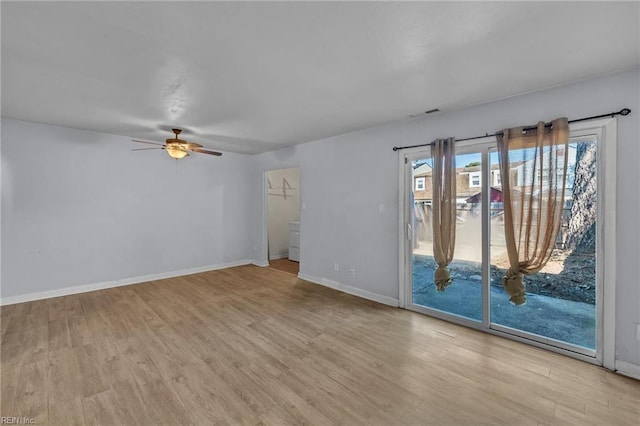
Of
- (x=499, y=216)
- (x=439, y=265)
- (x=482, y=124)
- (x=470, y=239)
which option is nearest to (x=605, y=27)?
(x=482, y=124)

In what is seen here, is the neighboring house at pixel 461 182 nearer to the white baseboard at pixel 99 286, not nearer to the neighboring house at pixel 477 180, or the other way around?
the neighboring house at pixel 477 180

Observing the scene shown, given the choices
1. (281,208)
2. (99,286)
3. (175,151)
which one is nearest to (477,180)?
(175,151)

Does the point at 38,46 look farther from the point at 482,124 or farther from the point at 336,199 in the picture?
the point at 482,124

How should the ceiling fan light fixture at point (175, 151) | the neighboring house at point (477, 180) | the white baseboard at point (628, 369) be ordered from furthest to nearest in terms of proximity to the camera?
the ceiling fan light fixture at point (175, 151) < the neighboring house at point (477, 180) < the white baseboard at point (628, 369)

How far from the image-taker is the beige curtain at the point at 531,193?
8.27ft

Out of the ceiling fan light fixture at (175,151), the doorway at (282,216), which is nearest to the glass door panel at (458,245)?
the ceiling fan light fixture at (175,151)

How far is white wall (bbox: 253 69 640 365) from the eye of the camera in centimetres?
224

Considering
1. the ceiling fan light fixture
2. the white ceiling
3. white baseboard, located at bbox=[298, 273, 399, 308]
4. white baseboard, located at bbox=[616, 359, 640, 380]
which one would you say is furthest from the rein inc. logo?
white baseboard, located at bbox=[616, 359, 640, 380]

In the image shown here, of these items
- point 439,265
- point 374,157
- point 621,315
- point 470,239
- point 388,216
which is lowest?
point 621,315

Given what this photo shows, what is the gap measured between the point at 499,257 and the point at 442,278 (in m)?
0.64

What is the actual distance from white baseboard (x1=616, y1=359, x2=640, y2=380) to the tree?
91 cm

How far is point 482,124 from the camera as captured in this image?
3012 millimetres

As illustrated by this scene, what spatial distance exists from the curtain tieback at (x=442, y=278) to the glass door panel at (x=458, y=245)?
0.40ft

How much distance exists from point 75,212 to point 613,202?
646cm
